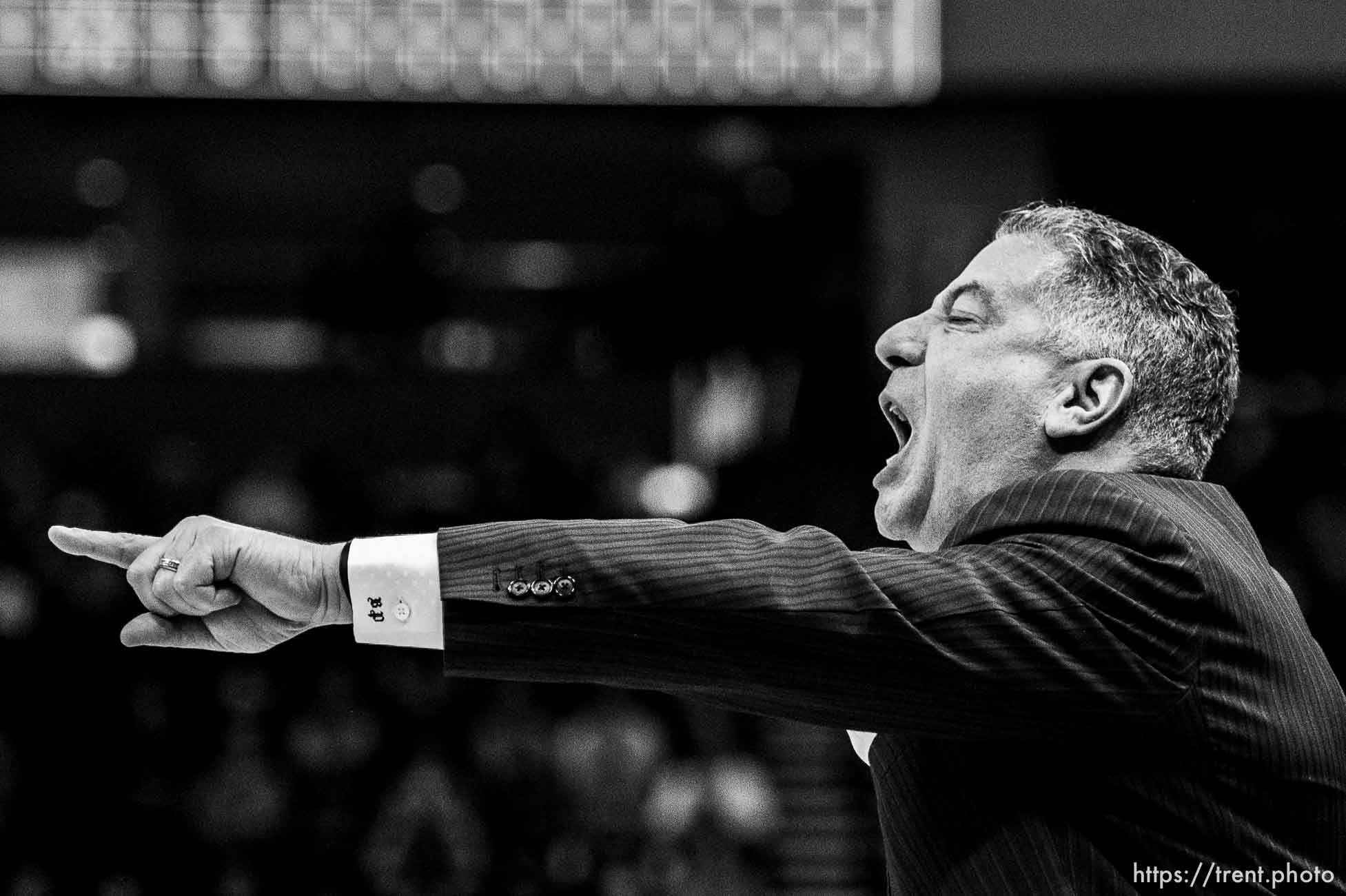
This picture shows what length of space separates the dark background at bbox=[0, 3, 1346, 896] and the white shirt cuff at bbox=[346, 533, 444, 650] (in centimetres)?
280

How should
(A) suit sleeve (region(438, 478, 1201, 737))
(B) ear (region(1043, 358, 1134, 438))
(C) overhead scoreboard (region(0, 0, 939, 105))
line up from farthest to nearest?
(C) overhead scoreboard (region(0, 0, 939, 105))
(B) ear (region(1043, 358, 1134, 438))
(A) suit sleeve (region(438, 478, 1201, 737))

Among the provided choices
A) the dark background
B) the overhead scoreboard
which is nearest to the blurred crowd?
the dark background

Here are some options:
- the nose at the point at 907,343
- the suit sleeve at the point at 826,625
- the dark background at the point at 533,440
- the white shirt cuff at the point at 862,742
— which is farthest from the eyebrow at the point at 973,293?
the dark background at the point at 533,440

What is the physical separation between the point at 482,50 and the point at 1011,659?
7.60ft

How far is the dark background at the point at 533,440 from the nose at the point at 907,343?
7.64 feet

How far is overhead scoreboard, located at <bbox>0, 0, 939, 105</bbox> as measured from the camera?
3.17m

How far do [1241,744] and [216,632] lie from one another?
0.96m

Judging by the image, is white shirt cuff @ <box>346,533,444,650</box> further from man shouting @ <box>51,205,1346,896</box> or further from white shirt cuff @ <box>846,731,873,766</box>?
white shirt cuff @ <box>846,731,873,766</box>

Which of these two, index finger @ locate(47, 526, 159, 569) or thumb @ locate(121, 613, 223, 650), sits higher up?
index finger @ locate(47, 526, 159, 569)

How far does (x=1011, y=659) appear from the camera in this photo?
1.24 m

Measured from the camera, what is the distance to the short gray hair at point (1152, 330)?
5.00 feet

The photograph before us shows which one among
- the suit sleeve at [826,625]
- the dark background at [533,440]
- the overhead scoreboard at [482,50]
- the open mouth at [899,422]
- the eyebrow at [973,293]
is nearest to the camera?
the suit sleeve at [826,625]

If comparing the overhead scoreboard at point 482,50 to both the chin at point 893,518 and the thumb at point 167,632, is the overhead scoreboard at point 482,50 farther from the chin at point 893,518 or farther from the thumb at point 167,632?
the thumb at point 167,632

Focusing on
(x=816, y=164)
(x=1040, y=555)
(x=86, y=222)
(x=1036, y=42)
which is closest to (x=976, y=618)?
(x=1040, y=555)
